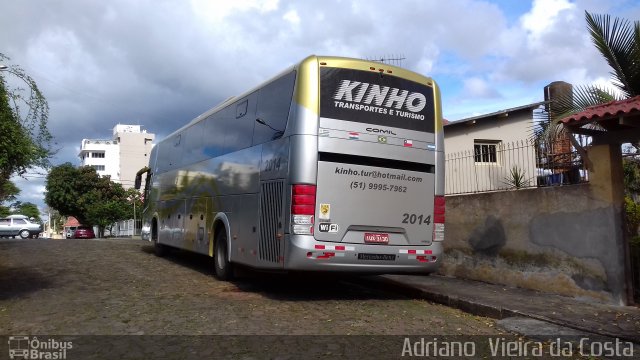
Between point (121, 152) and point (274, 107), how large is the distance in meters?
83.7

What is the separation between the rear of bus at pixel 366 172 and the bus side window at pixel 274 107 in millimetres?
426

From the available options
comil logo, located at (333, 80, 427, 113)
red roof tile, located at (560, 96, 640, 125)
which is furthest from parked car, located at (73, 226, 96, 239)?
red roof tile, located at (560, 96, 640, 125)

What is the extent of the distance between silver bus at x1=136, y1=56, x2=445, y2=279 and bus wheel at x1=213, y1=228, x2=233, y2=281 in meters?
0.59

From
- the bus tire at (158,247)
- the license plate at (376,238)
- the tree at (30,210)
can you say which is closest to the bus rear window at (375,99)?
the license plate at (376,238)

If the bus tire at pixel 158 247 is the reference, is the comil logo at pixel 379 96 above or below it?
above

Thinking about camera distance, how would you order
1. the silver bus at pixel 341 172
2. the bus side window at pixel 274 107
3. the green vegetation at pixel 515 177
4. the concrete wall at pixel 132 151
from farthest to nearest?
the concrete wall at pixel 132 151 < the green vegetation at pixel 515 177 < the bus side window at pixel 274 107 < the silver bus at pixel 341 172

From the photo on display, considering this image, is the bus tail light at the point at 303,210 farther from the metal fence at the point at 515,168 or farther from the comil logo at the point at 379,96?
the metal fence at the point at 515,168

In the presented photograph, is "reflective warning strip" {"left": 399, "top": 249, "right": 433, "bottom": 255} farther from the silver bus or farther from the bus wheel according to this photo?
the bus wheel

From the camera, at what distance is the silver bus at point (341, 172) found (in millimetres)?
7539

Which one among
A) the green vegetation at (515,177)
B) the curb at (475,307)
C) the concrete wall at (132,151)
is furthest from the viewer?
the concrete wall at (132,151)

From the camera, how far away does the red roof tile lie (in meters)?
7.06

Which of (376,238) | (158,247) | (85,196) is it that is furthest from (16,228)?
(376,238)

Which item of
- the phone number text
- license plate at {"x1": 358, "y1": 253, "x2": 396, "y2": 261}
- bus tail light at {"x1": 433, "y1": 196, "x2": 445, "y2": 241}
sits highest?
the phone number text

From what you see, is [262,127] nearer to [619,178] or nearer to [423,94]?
[423,94]
